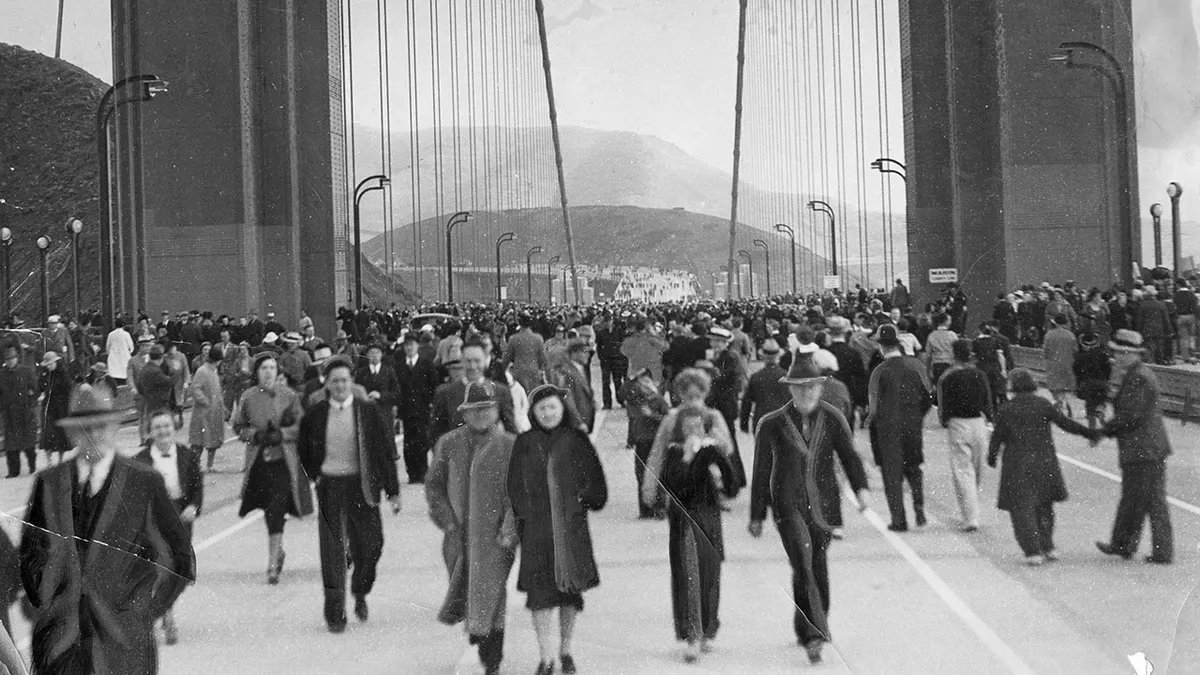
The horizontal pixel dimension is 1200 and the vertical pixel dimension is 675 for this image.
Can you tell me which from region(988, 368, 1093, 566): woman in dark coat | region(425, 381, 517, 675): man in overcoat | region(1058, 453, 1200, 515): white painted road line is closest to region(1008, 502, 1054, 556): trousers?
region(988, 368, 1093, 566): woman in dark coat

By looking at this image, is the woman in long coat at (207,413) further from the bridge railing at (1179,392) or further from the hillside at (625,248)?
the hillside at (625,248)

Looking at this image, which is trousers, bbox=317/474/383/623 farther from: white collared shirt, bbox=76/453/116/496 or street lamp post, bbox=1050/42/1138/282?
street lamp post, bbox=1050/42/1138/282

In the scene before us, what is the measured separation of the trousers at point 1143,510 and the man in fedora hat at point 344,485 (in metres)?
1.35

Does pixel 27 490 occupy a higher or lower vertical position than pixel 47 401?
lower

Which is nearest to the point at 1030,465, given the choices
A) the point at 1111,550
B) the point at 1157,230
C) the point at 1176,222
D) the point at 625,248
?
the point at 1111,550

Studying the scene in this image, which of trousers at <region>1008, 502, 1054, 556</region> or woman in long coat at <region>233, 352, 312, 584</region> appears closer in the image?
woman in long coat at <region>233, 352, 312, 584</region>

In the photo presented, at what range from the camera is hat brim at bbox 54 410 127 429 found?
1.63m

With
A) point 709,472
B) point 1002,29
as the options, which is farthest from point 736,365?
point 1002,29

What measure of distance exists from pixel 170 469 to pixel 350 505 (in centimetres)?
53

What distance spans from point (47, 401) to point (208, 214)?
90cm

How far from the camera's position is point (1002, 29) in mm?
4707

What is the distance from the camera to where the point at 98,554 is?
1.85 meters

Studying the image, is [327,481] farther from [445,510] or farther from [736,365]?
[736,365]

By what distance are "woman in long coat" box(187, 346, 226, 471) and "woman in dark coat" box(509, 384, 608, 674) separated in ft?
2.41
